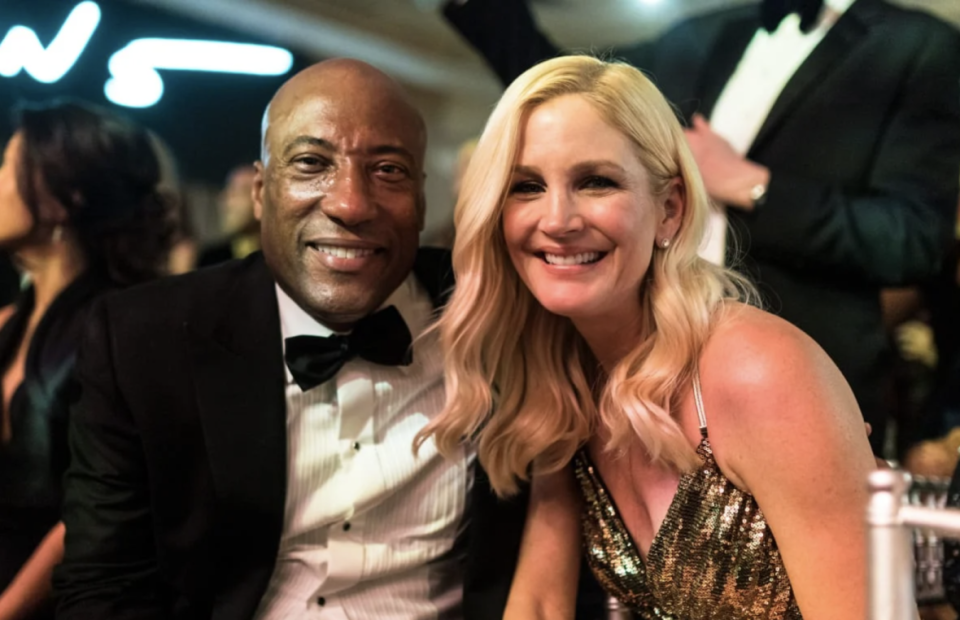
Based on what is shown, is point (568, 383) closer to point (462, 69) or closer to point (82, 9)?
point (462, 69)

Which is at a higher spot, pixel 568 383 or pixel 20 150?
pixel 20 150

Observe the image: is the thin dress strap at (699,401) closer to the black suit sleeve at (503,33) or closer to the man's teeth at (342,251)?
the man's teeth at (342,251)

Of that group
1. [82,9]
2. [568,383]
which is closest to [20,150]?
[82,9]

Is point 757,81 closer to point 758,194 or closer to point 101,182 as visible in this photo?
point 758,194

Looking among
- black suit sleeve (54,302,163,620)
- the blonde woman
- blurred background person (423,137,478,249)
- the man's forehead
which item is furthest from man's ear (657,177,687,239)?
black suit sleeve (54,302,163,620)

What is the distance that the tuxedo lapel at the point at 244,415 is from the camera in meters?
1.38

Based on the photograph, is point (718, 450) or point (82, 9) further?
point (82, 9)

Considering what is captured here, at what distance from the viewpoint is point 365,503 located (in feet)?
4.65

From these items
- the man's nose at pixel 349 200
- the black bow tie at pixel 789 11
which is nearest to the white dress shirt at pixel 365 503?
the man's nose at pixel 349 200

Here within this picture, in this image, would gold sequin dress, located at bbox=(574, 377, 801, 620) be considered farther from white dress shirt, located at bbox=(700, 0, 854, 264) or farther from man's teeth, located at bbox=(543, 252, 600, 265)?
white dress shirt, located at bbox=(700, 0, 854, 264)

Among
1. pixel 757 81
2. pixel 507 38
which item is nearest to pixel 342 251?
pixel 507 38

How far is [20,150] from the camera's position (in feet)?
5.37

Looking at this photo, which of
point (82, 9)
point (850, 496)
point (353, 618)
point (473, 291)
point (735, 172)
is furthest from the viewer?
point (82, 9)

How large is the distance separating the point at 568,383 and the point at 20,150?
113 cm
